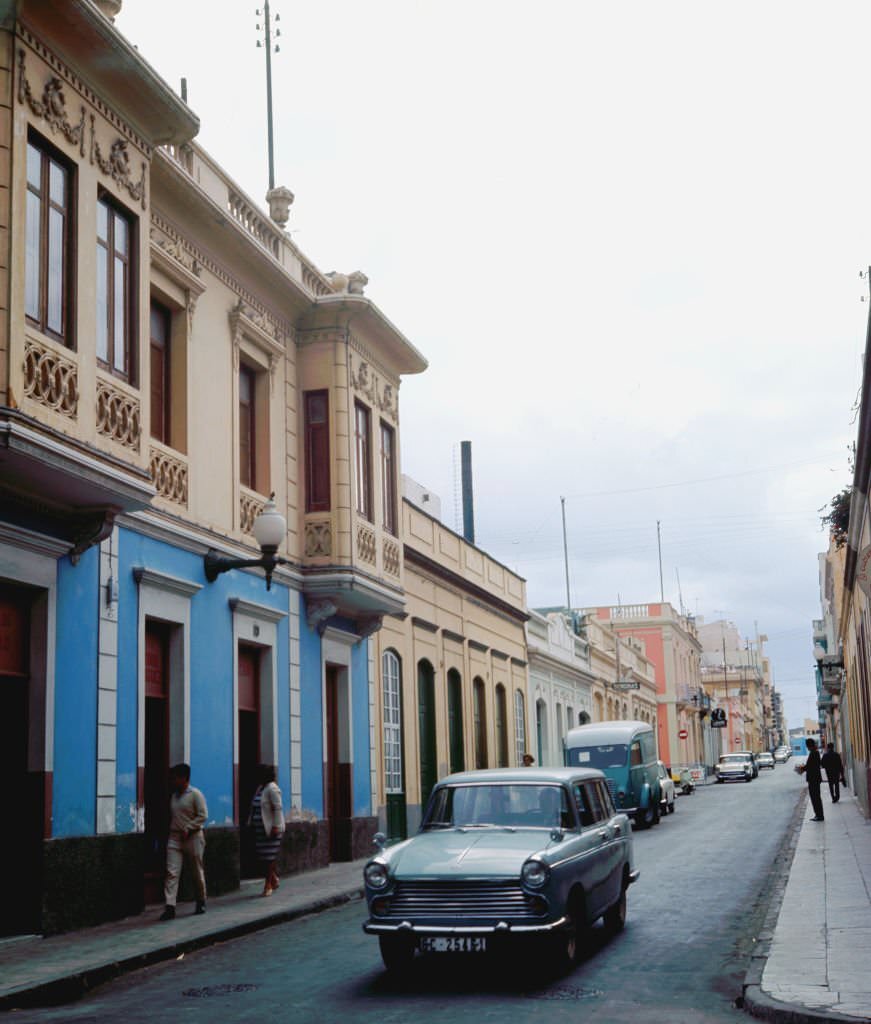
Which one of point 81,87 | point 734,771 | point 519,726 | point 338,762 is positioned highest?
point 81,87

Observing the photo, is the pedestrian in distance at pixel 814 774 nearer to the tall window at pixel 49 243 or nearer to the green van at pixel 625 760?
the green van at pixel 625 760

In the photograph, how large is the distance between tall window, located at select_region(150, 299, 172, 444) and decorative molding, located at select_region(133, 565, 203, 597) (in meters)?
1.86

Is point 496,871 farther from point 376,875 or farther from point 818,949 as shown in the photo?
point 818,949

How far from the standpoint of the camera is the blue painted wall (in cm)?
1338

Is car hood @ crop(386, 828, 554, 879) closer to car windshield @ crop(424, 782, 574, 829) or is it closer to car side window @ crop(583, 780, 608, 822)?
car windshield @ crop(424, 782, 574, 829)

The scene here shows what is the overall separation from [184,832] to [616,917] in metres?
4.83

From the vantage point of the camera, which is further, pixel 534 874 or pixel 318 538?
pixel 318 538

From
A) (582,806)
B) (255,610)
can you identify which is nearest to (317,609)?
(255,610)

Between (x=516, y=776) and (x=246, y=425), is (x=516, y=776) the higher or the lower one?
the lower one

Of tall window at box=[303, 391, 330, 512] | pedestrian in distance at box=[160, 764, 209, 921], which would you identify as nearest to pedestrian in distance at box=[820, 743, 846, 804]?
tall window at box=[303, 391, 330, 512]

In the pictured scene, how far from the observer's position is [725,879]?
18172 mm

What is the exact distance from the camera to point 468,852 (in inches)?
416

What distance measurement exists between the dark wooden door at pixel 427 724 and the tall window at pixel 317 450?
8.25 meters

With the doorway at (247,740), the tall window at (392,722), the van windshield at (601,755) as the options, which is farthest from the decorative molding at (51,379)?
the van windshield at (601,755)
